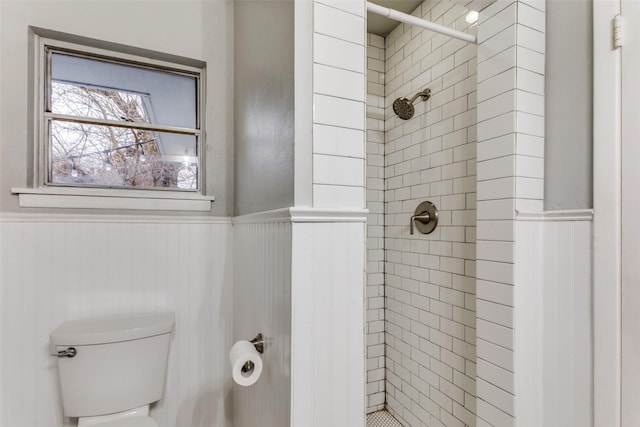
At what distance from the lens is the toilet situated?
1.18m

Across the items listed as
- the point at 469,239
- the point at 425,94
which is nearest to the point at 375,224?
the point at 469,239

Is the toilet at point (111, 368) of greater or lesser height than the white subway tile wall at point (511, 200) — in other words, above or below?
below

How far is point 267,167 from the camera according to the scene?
1.08 meters

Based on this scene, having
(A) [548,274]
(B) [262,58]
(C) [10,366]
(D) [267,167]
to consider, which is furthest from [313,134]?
(C) [10,366]

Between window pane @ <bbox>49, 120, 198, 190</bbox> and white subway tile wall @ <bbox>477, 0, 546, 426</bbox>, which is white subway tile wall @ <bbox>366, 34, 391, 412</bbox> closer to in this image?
white subway tile wall @ <bbox>477, 0, 546, 426</bbox>

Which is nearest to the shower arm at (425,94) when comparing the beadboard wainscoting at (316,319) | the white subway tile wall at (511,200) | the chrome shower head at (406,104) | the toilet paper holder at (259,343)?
the chrome shower head at (406,104)

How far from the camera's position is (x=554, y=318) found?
3.59 feet

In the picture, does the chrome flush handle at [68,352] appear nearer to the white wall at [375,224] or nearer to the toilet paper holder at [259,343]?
the toilet paper holder at [259,343]

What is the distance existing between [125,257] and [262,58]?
1.08 meters

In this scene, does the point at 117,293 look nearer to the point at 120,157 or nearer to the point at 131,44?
the point at 120,157

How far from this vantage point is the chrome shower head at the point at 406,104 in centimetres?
177

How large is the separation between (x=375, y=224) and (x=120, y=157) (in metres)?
1.55

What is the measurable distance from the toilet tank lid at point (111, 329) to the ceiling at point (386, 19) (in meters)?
1.98

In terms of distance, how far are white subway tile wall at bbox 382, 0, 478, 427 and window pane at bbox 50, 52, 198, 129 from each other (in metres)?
1.20
